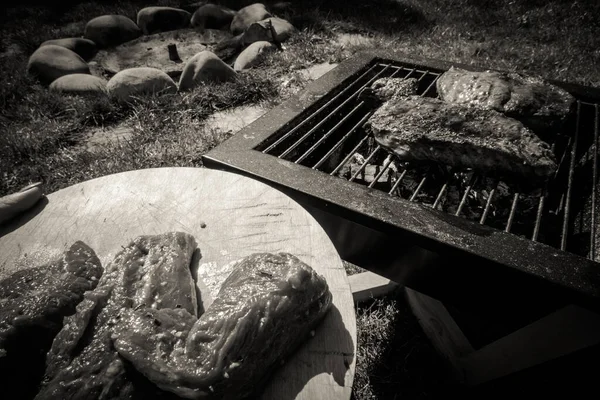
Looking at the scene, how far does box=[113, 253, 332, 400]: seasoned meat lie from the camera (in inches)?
56.6

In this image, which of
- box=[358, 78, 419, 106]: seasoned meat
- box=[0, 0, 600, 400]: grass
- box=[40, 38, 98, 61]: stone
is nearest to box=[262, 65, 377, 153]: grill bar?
box=[358, 78, 419, 106]: seasoned meat

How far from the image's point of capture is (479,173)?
260cm

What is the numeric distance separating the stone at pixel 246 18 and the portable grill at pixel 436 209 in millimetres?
6020

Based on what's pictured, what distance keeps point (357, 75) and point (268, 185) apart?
1.99 meters

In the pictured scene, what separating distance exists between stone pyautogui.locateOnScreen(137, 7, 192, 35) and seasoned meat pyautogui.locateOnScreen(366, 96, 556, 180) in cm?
825

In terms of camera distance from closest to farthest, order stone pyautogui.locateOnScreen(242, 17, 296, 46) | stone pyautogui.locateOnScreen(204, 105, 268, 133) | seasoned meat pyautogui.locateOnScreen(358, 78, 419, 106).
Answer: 1. seasoned meat pyautogui.locateOnScreen(358, 78, 419, 106)
2. stone pyautogui.locateOnScreen(204, 105, 268, 133)
3. stone pyautogui.locateOnScreen(242, 17, 296, 46)

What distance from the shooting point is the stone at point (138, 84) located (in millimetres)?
5820

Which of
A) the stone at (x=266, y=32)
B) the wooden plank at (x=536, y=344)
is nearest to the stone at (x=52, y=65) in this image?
the stone at (x=266, y=32)

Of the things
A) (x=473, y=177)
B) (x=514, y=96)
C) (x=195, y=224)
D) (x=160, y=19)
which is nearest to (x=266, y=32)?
(x=160, y=19)

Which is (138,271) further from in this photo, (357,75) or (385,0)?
(385,0)

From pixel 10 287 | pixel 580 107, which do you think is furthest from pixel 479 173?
pixel 10 287

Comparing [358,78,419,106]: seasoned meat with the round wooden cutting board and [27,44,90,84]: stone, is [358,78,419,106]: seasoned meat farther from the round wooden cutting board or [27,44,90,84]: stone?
[27,44,90,84]: stone

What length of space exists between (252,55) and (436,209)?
20.3ft

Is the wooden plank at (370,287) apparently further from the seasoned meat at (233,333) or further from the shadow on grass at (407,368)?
the seasoned meat at (233,333)
